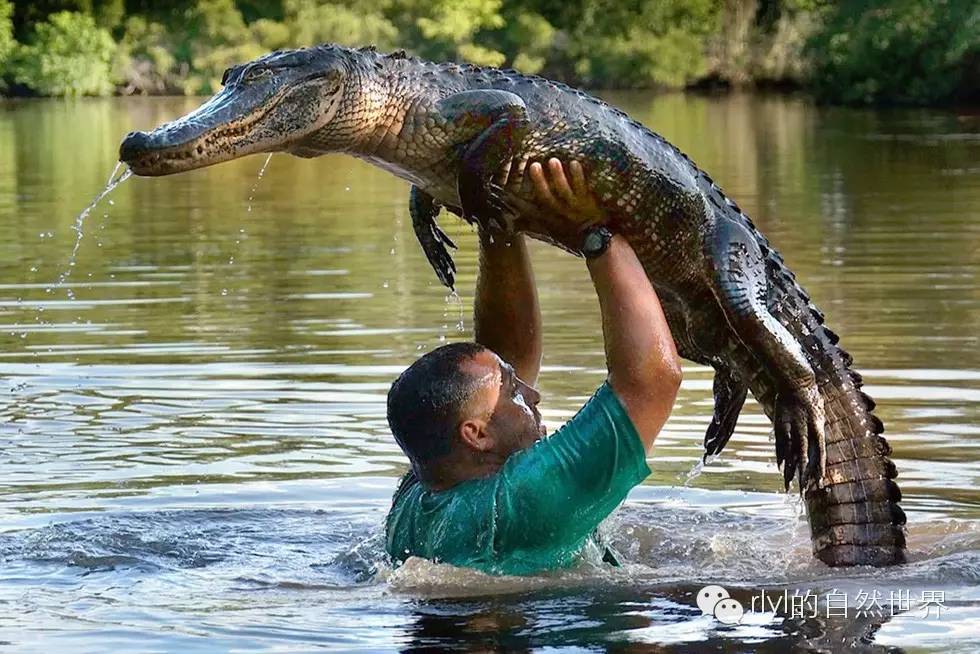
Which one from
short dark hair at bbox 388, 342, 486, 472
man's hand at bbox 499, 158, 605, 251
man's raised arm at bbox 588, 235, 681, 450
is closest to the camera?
man's raised arm at bbox 588, 235, 681, 450

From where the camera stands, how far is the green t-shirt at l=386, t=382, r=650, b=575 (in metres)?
5.09

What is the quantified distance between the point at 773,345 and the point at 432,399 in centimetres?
132

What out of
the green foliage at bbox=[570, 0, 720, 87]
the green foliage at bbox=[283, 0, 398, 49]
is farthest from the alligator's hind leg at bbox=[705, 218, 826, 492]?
the green foliage at bbox=[570, 0, 720, 87]

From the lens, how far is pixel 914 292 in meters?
13.1

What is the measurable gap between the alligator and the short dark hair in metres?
0.48

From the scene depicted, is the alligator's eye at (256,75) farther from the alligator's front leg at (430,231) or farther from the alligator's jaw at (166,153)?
the alligator's front leg at (430,231)

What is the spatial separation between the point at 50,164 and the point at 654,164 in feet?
81.6

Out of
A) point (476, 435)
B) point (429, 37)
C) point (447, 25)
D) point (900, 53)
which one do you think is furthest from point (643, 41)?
point (476, 435)

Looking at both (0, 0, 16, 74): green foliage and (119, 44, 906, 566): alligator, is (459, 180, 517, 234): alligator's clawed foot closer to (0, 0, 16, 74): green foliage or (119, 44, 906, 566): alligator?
(119, 44, 906, 566): alligator

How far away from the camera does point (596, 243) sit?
547 cm

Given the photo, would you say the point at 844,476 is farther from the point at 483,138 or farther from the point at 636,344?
the point at 483,138

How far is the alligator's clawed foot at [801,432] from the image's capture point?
6340 millimetres

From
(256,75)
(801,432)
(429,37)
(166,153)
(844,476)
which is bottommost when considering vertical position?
(844,476)

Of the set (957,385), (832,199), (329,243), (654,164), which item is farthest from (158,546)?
(832,199)
